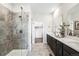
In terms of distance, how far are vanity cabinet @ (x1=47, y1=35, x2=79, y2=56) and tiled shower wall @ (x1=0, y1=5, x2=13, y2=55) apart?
2.90 ft

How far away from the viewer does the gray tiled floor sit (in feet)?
8.14

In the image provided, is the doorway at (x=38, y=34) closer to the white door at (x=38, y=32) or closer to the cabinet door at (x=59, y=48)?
the white door at (x=38, y=32)

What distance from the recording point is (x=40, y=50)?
250cm

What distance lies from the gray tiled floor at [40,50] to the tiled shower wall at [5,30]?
0.52 metres

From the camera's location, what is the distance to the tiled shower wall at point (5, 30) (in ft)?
8.09

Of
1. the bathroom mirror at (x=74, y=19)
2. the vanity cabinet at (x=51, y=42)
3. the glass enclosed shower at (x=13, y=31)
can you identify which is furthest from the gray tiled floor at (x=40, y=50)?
the bathroom mirror at (x=74, y=19)

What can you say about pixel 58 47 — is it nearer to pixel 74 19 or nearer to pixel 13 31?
pixel 74 19

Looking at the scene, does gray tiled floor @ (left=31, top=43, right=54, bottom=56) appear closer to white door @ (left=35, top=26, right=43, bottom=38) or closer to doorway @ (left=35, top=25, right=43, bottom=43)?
doorway @ (left=35, top=25, right=43, bottom=43)

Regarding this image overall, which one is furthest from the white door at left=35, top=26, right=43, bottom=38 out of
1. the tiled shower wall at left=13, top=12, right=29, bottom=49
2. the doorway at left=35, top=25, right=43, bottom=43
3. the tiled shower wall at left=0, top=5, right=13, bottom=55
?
the tiled shower wall at left=0, top=5, right=13, bottom=55

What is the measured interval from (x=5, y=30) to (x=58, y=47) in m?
1.24

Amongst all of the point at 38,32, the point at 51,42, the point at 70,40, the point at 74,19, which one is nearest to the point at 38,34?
the point at 38,32

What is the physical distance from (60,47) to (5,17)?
1.39m

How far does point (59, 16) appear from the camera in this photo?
2.54 metres

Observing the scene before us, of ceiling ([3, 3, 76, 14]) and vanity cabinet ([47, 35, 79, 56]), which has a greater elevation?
ceiling ([3, 3, 76, 14])
